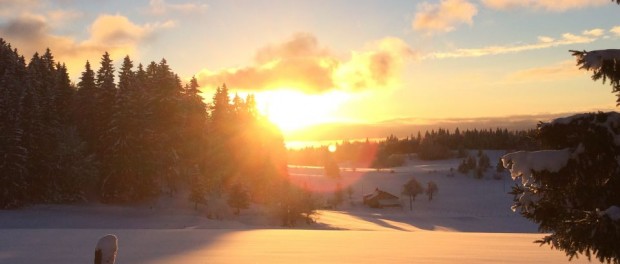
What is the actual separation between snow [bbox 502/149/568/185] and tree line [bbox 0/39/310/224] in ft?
152

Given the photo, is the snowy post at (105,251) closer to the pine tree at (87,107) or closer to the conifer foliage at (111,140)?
the conifer foliage at (111,140)

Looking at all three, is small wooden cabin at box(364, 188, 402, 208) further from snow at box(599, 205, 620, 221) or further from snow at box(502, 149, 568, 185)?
snow at box(599, 205, 620, 221)

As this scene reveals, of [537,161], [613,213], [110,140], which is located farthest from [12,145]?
[613,213]

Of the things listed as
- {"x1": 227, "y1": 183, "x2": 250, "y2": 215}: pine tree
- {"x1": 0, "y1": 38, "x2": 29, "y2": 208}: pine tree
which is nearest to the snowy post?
{"x1": 0, "y1": 38, "x2": 29, "y2": 208}: pine tree

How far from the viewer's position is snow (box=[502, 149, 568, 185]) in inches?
253

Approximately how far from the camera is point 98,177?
5047 centimetres

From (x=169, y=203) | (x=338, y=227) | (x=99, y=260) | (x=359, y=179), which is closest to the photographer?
(x=99, y=260)

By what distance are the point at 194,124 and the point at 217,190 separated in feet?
29.8

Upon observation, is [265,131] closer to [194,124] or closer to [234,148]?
[234,148]

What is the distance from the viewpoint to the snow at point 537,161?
6434 millimetres

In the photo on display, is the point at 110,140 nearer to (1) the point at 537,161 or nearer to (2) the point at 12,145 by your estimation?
(2) the point at 12,145

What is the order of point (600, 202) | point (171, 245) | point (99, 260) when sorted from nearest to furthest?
point (600, 202) → point (99, 260) → point (171, 245)

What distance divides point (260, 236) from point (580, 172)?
18462mm

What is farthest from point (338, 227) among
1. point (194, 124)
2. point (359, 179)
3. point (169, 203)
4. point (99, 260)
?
point (359, 179)
